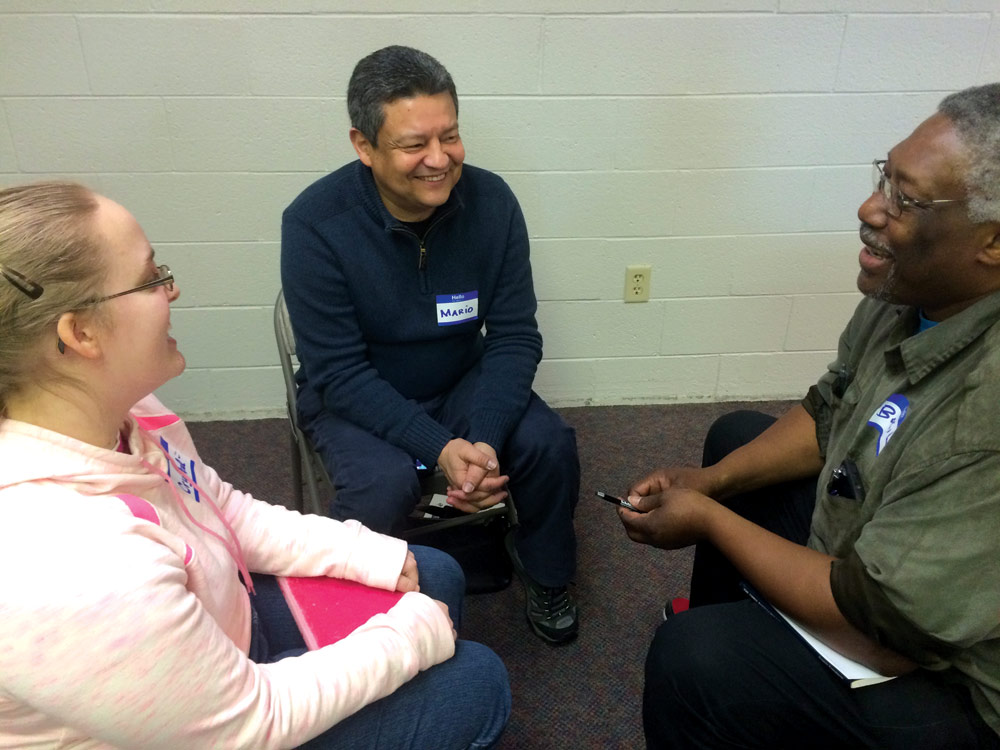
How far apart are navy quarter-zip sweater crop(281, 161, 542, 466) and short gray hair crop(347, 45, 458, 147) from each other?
0.55 feet

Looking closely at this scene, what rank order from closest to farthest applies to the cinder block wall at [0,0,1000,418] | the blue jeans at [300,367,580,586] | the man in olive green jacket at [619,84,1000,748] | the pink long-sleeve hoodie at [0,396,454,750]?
the pink long-sleeve hoodie at [0,396,454,750] < the man in olive green jacket at [619,84,1000,748] < the blue jeans at [300,367,580,586] < the cinder block wall at [0,0,1000,418]

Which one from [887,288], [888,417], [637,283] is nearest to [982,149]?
[887,288]

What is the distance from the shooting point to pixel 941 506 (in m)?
0.92

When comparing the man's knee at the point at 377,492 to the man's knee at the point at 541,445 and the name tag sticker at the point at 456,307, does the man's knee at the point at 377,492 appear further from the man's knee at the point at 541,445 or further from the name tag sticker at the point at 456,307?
the name tag sticker at the point at 456,307

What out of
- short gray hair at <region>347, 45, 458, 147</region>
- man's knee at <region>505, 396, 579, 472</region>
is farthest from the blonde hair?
man's knee at <region>505, 396, 579, 472</region>

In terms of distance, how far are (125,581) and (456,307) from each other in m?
1.05

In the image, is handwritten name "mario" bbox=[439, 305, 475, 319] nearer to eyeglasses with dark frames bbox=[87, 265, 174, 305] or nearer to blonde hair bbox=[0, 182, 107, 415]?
eyeglasses with dark frames bbox=[87, 265, 174, 305]

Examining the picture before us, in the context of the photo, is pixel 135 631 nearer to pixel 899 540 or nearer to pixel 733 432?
pixel 899 540

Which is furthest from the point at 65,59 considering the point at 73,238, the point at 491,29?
the point at 73,238

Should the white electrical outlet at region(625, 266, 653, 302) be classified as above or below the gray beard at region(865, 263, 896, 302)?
below

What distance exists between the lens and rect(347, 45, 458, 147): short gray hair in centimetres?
140

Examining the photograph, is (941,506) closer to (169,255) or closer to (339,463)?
(339,463)

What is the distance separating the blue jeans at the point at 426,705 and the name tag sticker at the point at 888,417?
69 centimetres

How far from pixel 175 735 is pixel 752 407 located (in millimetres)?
2255
